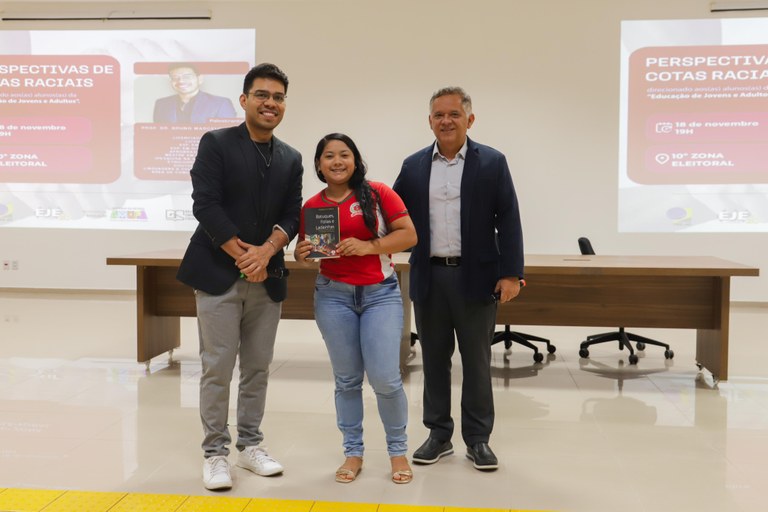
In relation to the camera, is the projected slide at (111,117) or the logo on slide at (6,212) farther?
the logo on slide at (6,212)

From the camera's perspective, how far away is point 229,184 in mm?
2639

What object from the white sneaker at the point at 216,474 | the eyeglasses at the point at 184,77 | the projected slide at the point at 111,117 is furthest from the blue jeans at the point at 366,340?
the eyeglasses at the point at 184,77

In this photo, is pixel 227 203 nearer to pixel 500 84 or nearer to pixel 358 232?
pixel 358 232

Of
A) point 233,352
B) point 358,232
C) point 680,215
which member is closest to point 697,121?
point 680,215

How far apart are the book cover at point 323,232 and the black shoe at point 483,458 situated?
1019 mm

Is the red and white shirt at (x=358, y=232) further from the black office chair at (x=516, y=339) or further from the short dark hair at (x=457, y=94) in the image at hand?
the black office chair at (x=516, y=339)

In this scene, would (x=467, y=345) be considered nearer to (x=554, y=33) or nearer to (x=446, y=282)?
(x=446, y=282)

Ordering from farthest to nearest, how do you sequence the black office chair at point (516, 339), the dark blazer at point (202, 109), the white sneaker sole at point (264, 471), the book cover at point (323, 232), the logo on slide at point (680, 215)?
the dark blazer at point (202, 109), the logo on slide at point (680, 215), the black office chair at point (516, 339), the white sneaker sole at point (264, 471), the book cover at point (323, 232)

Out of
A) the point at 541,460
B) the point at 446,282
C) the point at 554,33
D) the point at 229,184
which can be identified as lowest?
the point at 541,460

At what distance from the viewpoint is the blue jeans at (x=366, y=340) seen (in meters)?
2.61

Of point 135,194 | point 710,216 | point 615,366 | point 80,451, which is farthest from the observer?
point 135,194

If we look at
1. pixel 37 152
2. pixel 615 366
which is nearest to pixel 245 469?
pixel 615 366

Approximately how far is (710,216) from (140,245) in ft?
20.7

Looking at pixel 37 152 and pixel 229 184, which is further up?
pixel 37 152
